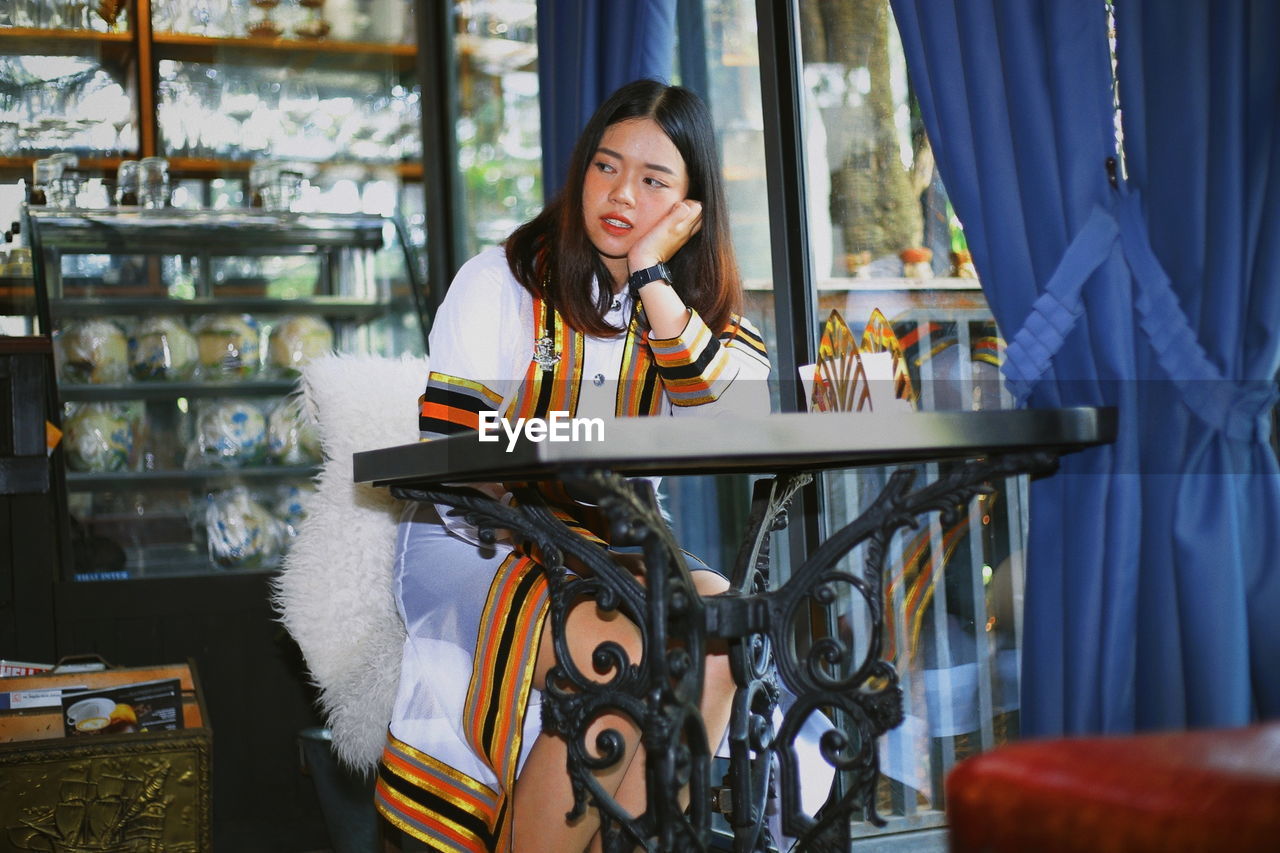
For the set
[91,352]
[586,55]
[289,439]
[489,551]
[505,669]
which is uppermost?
[586,55]

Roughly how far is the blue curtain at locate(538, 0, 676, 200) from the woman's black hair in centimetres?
78

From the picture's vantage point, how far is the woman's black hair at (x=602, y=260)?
6.10 ft

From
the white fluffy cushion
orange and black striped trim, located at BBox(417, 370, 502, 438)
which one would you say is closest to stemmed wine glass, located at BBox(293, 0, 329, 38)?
the white fluffy cushion

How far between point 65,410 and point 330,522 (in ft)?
3.64

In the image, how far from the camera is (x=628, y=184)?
1.84 meters

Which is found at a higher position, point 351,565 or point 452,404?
point 452,404

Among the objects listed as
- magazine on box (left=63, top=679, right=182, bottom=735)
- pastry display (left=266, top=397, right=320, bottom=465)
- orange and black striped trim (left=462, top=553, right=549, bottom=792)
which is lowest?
magazine on box (left=63, top=679, right=182, bottom=735)

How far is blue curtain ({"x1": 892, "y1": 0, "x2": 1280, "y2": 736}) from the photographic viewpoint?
1.34 m

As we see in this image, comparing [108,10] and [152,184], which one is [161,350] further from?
[108,10]

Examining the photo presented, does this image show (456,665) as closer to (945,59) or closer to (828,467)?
(828,467)

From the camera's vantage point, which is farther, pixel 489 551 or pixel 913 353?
pixel 913 353

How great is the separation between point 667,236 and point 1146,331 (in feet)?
2.18

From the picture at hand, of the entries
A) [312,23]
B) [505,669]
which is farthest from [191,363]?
[505,669]

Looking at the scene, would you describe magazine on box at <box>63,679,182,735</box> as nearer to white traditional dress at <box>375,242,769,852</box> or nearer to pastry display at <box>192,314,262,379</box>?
white traditional dress at <box>375,242,769,852</box>
